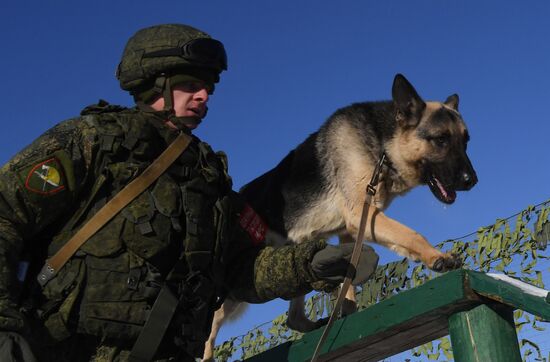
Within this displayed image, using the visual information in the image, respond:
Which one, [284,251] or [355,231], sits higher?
[355,231]

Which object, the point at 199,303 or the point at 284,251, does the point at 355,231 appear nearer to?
the point at 284,251

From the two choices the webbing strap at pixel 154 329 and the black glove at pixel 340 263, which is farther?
the black glove at pixel 340 263

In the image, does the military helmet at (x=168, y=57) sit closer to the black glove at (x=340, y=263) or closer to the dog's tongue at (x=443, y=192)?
the black glove at (x=340, y=263)

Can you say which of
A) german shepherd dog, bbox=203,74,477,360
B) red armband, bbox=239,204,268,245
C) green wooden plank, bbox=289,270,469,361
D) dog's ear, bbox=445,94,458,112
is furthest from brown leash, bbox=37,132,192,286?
dog's ear, bbox=445,94,458,112

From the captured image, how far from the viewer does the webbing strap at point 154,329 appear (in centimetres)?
281

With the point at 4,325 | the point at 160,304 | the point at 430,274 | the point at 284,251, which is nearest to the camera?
the point at 4,325

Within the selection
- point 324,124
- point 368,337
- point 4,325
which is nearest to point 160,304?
point 4,325

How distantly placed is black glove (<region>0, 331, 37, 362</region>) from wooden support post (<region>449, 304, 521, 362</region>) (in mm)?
1719

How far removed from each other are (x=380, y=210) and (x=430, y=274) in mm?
995

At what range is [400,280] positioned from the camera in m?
6.62

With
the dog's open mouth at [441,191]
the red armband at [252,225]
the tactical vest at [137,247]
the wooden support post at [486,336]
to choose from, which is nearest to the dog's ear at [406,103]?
the dog's open mouth at [441,191]

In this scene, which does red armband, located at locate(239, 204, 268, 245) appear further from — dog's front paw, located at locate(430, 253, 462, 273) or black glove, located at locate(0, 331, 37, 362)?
dog's front paw, located at locate(430, 253, 462, 273)

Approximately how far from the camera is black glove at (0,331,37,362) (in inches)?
94.3

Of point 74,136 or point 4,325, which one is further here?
point 74,136
